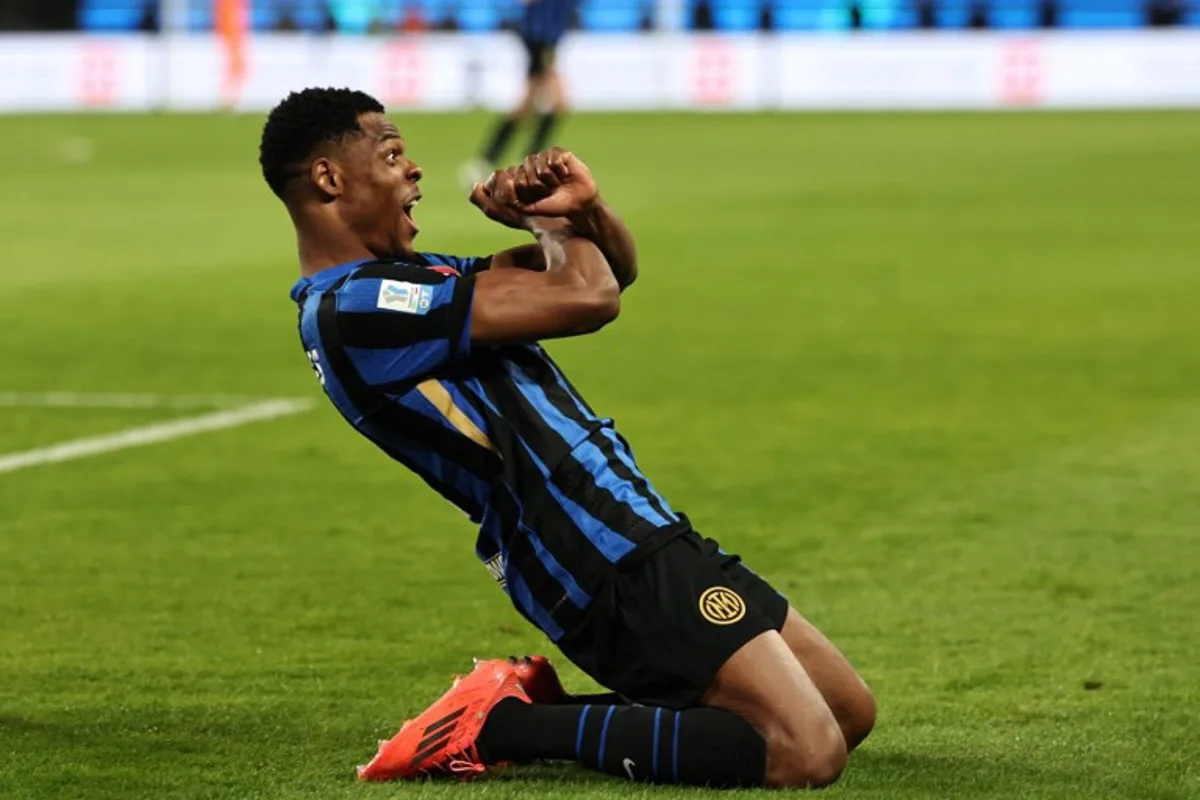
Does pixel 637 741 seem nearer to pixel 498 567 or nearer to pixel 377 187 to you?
pixel 498 567

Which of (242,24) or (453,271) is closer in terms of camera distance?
(453,271)

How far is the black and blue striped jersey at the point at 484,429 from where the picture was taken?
471 centimetres

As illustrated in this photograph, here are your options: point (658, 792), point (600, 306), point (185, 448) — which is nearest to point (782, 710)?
point (658, 792)

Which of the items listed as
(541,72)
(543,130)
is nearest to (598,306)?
(543,130)

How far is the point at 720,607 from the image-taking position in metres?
4.70

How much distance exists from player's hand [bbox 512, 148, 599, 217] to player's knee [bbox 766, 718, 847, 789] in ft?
3.77

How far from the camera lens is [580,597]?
4.75 m

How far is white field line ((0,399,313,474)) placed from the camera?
370 inches

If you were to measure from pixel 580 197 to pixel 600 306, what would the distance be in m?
0.24

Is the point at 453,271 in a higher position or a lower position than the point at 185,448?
higher

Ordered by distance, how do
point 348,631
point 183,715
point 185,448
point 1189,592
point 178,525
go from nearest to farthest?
point 183,715, point 348,631, point 1189,592, point 178,525, point 185,448

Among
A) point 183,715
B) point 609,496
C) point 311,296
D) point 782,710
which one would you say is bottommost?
point 183,715

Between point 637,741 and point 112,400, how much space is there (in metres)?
6.60

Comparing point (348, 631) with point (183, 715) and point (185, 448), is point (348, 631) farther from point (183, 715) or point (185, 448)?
point (185, 448)
